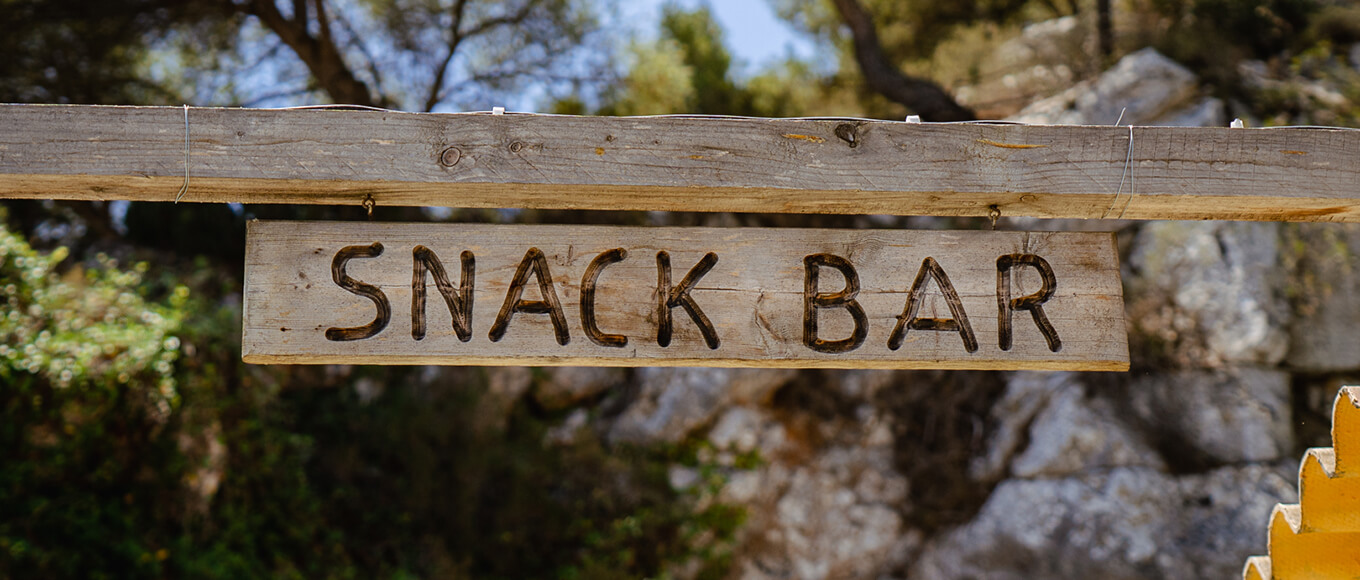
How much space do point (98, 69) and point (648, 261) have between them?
19.7 ft

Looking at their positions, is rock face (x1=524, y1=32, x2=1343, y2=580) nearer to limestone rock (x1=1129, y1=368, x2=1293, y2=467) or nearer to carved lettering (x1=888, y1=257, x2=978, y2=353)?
limestone rock (x1=1129, y1=368, x2=1293, y2=467)

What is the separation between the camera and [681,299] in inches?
61.2

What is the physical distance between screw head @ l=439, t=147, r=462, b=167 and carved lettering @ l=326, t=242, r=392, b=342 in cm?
21

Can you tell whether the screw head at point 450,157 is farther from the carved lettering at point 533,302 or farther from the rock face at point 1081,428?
the rock face at point 1081,428

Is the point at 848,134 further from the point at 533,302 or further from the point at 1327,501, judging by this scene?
the point at 1327,501

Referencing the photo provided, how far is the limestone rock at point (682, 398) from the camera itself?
20.2 ft

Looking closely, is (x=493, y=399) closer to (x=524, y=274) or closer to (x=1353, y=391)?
(x=524, y=274)

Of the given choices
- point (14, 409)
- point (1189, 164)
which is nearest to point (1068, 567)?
point (1189, 164)

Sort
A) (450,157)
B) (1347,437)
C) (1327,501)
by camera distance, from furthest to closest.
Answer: (1327,501) → (1347,437) → (450,157)

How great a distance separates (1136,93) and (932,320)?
19.8ft

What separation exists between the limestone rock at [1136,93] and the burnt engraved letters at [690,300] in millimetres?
5334


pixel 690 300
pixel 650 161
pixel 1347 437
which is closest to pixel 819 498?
pixel 1347 437

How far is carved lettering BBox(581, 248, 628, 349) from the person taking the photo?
1.53 metres

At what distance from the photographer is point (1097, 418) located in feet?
18.3
